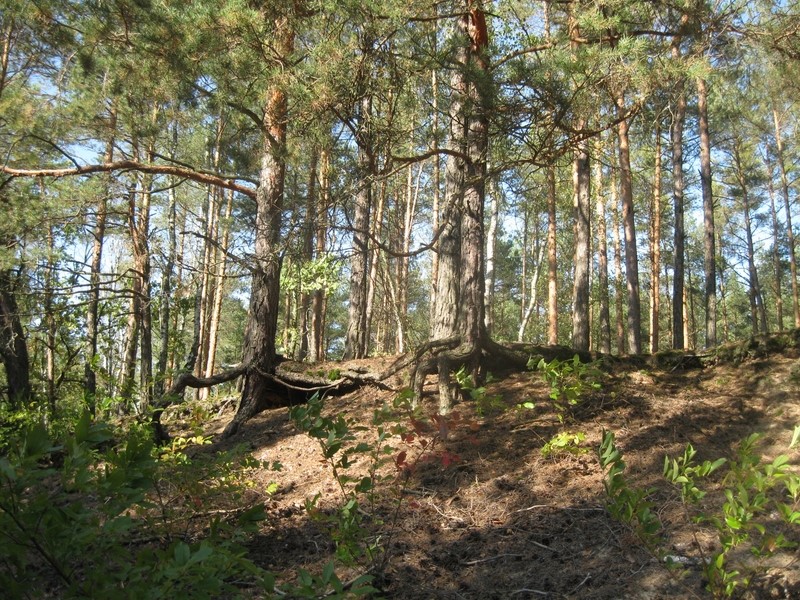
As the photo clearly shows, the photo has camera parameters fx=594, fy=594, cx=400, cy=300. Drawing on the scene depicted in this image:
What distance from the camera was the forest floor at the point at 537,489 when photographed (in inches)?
132

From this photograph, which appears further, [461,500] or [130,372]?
[130,372]

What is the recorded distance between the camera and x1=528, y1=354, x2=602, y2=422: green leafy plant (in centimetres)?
504

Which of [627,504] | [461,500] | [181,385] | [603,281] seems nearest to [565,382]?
[461,500]

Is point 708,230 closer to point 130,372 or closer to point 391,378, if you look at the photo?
point 391,378

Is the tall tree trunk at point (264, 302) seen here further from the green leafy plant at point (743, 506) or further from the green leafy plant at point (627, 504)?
the green leafy plant at point (743, 506)

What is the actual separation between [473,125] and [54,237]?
6.01m

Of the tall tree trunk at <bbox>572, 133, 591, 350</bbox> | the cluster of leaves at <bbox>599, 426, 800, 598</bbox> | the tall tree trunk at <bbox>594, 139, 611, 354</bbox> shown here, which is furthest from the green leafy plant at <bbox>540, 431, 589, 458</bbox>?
the tall tree trunk at <bbox>594, 139, 611, 354</bbox>

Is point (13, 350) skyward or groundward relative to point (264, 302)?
groundward

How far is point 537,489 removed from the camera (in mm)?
4488

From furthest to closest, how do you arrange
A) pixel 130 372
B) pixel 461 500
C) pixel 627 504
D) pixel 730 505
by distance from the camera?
pixel 130 372, pixel 461 500, pixel 627 504, pixel 730 505

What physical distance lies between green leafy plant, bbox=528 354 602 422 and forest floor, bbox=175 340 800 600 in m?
0.18

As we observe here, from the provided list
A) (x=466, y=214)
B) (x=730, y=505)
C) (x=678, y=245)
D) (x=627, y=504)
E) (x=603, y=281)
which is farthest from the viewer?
(x=603, y=281)

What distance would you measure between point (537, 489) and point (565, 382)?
3.67ft

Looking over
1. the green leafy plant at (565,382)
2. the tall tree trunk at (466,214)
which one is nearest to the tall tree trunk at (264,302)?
the tall tree trunk at (466,214)
